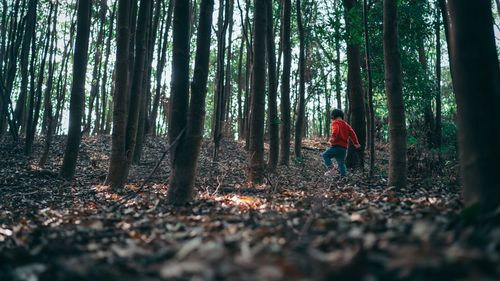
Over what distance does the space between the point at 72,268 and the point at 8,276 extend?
578 mm

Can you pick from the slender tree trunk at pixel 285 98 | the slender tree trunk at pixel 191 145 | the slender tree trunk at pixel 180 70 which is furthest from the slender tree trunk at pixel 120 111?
the slender tree trunk at pixel 285 98

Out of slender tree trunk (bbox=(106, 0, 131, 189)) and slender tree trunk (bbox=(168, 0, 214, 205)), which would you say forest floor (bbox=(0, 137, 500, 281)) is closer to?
slender tree trunk (bbox=(168, 0, 214, 205))

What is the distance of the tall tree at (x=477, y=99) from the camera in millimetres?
2906

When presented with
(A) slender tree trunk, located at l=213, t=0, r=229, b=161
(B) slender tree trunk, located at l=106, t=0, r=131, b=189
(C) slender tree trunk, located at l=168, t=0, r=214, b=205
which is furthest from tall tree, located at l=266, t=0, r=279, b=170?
(C) slender tree trunk, located at l=168, t=0, r=214, b=205

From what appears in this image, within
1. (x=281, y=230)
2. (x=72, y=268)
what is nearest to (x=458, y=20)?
(x=281, y=230)

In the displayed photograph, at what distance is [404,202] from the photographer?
4.71m

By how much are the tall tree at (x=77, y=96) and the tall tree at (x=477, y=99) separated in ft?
30.7

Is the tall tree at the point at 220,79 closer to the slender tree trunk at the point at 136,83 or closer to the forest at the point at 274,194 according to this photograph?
the forest at the point at 274,194

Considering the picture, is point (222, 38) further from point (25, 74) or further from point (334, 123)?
point (25, 74)

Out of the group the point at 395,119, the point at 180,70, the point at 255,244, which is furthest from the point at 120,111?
the point at 255,244

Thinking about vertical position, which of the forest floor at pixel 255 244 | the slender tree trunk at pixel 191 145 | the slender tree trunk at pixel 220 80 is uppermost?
the slender tree trunk at pixel 220 80

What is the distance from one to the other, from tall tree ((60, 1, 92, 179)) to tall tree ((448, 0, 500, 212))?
9351 millimetres

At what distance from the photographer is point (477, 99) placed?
2979 mm

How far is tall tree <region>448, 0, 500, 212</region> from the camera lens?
9.53 ft
